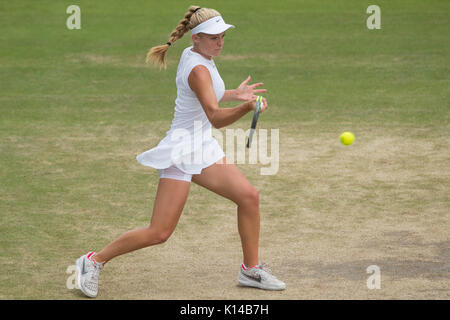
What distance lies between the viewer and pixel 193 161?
598cm

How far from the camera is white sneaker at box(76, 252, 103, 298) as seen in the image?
604cm

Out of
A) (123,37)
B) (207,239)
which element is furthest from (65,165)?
(123,37)

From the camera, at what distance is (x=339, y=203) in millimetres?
8359

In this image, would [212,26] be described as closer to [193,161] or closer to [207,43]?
[207,43]

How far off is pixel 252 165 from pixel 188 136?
3.79m

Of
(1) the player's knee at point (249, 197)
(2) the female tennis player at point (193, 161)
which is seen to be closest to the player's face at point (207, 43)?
(2) the female tennis player at point (193, 161)

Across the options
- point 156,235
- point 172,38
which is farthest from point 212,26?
point 156,235

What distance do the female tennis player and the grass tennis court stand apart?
0.43 meters

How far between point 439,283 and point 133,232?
236 cm

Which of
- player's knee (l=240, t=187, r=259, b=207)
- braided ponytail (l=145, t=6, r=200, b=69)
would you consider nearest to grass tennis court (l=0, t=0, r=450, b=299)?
player's knee (l=240, t=187, r=259, b=207)

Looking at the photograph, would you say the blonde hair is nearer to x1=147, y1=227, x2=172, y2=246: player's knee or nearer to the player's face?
the player's face

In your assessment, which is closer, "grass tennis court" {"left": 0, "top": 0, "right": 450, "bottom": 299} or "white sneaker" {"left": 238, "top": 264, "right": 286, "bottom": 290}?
"white sneaker" {"left": 238, "top": 264, "right": 286, "bottom": 290}

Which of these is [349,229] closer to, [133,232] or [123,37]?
[133,232]

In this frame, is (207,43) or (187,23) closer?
(207,43)
